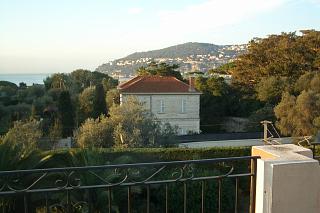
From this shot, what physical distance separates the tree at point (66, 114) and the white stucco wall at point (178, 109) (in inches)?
228

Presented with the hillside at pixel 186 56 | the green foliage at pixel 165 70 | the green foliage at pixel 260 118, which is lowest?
the green foliage at pixel 260 118

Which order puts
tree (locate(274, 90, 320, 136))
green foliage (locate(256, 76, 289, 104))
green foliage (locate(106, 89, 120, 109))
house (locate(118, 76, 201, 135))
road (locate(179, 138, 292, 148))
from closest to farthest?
tree (locate(274, 90, 320, 136)) → road (locate(179, 138, 292, 148)) → house (locate(118, 76, 201, 135)) → green foliage (locate(256, 76, 289, 104)) → green foliage (locate(106, 89, 120, 109))

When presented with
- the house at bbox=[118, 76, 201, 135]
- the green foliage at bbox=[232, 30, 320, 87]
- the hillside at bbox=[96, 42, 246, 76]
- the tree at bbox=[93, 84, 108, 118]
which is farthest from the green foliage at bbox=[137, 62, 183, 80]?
the hillside at bbox=[96, 42, 246, 76]

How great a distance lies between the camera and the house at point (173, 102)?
31.8m

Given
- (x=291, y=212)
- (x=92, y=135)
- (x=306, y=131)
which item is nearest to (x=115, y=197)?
(x=92, y=135)

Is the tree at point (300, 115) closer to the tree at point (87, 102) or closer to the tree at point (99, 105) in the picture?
the tree at point (99, 105)

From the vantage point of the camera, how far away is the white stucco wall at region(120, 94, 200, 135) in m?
31.9

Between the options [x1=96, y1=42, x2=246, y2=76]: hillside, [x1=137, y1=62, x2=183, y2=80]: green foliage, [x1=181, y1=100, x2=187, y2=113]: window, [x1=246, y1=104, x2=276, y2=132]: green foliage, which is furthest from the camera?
[x1=96, y1=42, x2=246, y2=76]: hillside

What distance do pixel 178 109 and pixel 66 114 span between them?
8734 millimetres

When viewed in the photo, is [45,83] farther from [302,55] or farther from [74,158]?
[74,158]

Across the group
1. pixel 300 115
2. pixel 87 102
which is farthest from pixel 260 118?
pixel 87 102

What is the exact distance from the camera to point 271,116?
3047 centimetres

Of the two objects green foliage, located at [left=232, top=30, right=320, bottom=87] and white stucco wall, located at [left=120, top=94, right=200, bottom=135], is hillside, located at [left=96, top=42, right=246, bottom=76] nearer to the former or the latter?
green foliage, located at [left=232, top=30, right=320, bottom=87]

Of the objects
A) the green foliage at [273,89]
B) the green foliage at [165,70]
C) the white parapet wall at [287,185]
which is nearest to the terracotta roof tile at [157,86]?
the green foliage at [273,89]
